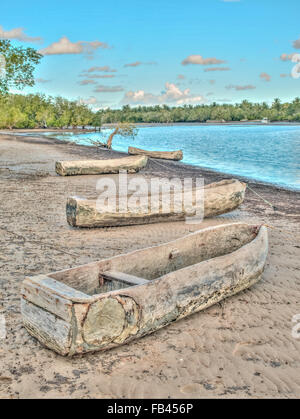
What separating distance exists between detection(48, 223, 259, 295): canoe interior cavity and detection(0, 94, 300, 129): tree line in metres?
16.3

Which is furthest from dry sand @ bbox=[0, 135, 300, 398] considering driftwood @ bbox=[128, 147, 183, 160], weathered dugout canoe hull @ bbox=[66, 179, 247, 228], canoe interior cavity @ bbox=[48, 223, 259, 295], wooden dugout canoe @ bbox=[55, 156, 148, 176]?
driftwood @ bbox=[128, 147, 183, 160]

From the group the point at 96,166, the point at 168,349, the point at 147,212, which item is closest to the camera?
the point at 168,349

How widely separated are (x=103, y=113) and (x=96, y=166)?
101248mm

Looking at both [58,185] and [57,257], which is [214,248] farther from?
[58,185]

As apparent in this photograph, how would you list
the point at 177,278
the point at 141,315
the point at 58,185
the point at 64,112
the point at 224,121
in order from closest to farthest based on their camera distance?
the point at 141,315
the point at 177,278
the point at 58,185
the point at 64,112
the point at 224,121

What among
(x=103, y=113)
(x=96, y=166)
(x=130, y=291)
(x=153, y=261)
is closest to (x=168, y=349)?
(x=130, y=291)

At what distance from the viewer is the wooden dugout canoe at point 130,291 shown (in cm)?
354

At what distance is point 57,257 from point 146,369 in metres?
3.19

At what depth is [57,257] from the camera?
6.39 metres

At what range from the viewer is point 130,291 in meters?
3.82

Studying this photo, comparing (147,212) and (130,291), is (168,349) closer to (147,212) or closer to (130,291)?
(130,291)

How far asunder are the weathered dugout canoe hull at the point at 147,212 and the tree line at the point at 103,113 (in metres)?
13.5
